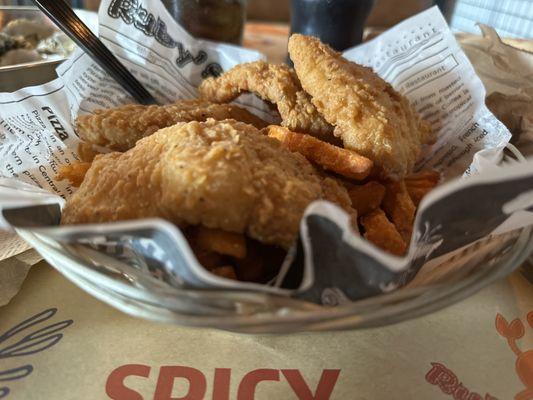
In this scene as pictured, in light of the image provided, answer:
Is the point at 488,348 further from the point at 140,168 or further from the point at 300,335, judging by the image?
the point at 140,168

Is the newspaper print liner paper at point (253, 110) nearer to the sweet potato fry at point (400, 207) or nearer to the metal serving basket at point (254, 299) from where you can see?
the metal serving basket at point (254, 299)

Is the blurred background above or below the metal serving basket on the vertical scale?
below

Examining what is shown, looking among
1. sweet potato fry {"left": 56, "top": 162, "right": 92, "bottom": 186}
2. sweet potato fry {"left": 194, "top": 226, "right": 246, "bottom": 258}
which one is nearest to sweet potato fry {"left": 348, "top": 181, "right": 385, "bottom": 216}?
sweet potato fry {"left": 194, "top": 226, "right": 246, "bottom": 258}

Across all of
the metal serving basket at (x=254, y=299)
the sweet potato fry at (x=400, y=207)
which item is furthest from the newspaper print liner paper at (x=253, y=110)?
the sweet potato fry at (x=400, y=207)

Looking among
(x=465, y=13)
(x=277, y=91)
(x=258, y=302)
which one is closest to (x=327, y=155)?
(x=277, y=91)

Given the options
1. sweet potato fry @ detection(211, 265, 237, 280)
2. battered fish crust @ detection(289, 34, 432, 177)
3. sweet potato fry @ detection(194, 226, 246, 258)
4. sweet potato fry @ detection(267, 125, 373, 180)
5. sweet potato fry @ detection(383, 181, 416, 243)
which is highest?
battered fish crust @ detection(289, 34, 432, 177)

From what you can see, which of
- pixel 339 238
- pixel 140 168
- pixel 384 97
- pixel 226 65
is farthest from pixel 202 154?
pixel 226 65

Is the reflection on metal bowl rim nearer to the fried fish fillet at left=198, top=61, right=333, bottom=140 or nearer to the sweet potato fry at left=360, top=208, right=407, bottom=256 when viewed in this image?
the sweet potato fry at left=360, top=208, right=407, bottom=256
